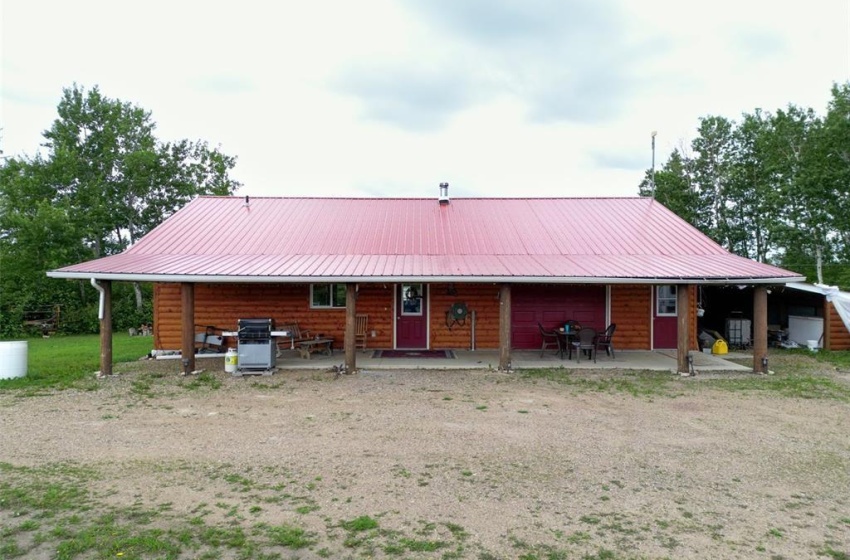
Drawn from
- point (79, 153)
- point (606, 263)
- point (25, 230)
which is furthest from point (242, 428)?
point (79, 153)

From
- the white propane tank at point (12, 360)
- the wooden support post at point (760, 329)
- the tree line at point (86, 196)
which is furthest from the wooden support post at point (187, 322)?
the tree line at point (86, 196)

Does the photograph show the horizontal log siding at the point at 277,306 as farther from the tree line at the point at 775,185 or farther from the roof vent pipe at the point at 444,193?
the tree line at the point at 775,185

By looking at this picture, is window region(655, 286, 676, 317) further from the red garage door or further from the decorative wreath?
the decorative wreath

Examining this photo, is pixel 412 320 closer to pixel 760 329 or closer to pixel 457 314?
pixel 457 314

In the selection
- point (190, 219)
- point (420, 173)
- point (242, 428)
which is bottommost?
point (242, 428)

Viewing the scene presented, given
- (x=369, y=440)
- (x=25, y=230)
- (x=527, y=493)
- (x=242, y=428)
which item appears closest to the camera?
(x=527, y=493)

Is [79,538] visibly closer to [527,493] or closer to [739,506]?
[527,493]

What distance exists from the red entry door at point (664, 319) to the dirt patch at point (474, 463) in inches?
190

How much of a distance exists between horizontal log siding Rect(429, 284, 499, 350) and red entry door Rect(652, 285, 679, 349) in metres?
4.21

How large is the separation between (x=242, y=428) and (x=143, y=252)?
752 cm

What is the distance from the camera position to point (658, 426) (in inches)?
237

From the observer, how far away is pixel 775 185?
24.2m

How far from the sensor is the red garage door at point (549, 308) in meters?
12.7

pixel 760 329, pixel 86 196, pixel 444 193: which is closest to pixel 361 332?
pixel 444 193
